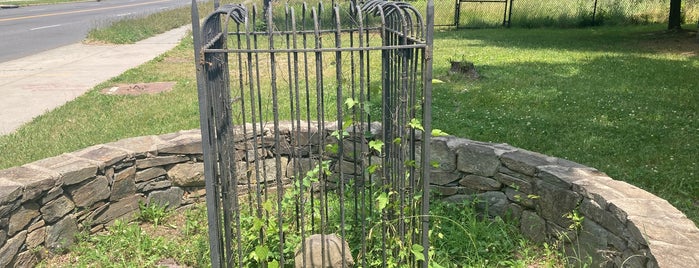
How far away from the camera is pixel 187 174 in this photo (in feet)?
14.1

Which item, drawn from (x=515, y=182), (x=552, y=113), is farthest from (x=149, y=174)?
(x=552, y=113)

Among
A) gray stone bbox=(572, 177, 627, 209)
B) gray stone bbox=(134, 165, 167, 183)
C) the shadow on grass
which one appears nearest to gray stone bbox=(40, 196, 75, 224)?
gray stone bbox=(134, 165, 167, 183)

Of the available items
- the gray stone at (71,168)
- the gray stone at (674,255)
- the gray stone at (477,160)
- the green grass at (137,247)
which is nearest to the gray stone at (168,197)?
the green grass at (137,247)

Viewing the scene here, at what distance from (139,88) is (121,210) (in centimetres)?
471

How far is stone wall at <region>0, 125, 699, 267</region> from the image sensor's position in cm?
289

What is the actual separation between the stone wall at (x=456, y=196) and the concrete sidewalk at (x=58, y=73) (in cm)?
290

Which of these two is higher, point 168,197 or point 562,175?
point 562,175

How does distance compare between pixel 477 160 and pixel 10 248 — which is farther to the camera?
pixel 477 160

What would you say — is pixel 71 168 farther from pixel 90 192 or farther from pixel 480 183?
pixel 480 183

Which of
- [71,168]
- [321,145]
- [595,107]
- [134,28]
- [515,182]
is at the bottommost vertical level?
[515,182]

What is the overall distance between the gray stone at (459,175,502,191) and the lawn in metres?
1.24

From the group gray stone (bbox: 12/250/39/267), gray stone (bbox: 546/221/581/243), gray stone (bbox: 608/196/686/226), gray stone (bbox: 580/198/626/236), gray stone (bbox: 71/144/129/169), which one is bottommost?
gray stone (bbox: 12/250/39/267)

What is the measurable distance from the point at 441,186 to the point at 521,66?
5875mm

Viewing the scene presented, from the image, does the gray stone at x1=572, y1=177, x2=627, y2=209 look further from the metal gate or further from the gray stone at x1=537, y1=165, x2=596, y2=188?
the metal gate
